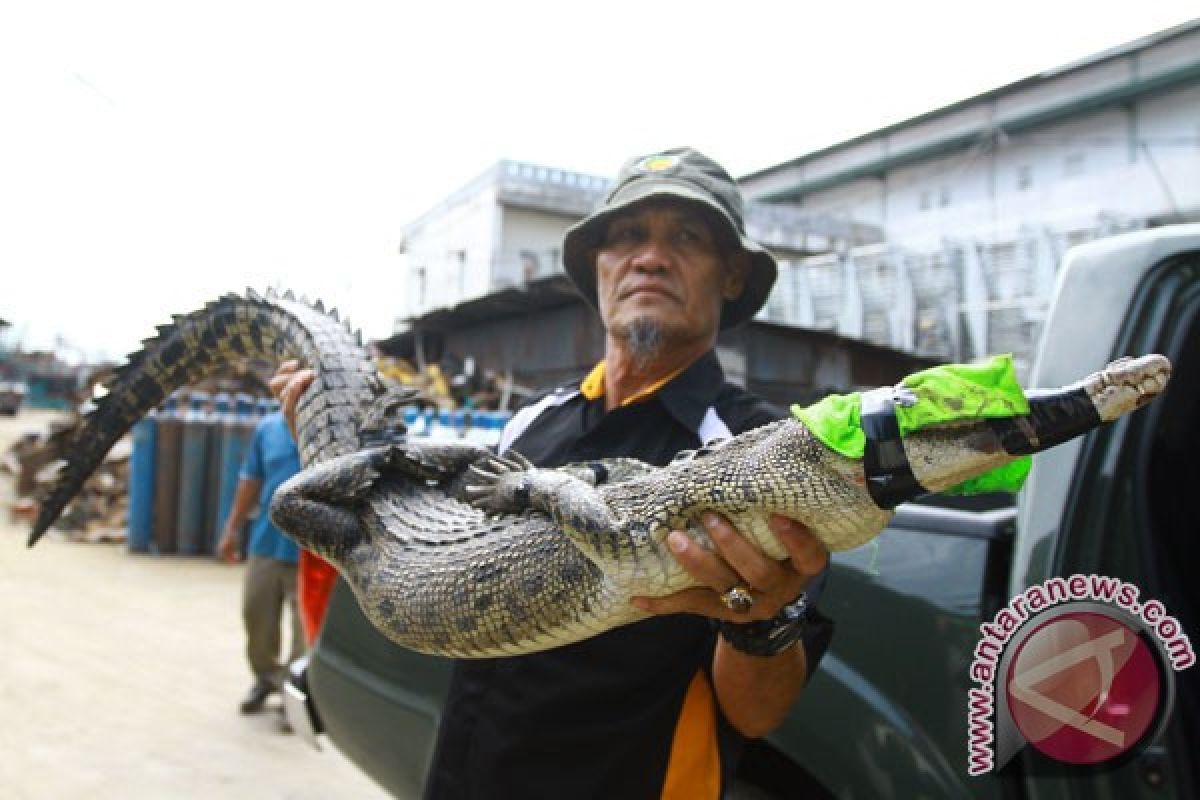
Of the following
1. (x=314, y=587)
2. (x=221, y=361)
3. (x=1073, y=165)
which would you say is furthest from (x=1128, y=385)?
(x=1073, y=165)

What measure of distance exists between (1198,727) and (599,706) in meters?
1.05

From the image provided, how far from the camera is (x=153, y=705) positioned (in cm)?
475

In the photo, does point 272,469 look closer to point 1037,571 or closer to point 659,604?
point 659,604

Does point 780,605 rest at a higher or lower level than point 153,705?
higher

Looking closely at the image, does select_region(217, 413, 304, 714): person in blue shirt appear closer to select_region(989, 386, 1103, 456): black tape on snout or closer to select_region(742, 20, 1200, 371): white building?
select_region(989, 386, 1103, 456): black tape on snout

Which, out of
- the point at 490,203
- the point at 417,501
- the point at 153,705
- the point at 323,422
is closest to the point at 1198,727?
the point at 417,501

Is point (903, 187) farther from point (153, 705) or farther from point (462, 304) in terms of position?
point (153, 705)

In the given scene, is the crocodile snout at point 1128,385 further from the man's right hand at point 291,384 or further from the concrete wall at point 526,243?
the concrete wall at point 526,243

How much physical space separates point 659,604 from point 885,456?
19.4 inches

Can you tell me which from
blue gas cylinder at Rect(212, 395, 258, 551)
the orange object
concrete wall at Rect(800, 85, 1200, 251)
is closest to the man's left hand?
the orange object

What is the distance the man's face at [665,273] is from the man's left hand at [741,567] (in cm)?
68

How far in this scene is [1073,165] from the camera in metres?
17.6

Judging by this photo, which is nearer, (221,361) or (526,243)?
(221,361)

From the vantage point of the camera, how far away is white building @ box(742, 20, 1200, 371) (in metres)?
12.5
